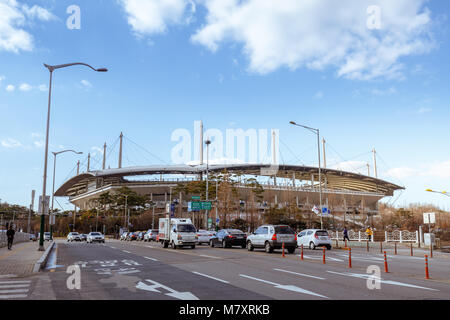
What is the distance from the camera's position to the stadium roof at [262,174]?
4587 inches

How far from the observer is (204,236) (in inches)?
1544

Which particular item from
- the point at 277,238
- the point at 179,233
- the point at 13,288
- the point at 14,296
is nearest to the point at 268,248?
the point at 277,238

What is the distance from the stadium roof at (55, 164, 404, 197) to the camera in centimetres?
11651

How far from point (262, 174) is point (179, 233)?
298 feet

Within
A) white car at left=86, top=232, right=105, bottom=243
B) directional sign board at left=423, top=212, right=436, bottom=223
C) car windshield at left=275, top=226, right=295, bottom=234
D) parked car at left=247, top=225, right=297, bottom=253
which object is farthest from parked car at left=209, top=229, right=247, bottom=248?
white car at left=86, top=232, right=105, bottom=243

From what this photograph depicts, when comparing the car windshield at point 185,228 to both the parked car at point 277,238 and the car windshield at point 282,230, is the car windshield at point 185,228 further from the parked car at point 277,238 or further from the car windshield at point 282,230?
the car windshield at point 282,230

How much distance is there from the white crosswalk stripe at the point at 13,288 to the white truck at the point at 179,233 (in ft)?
60.6

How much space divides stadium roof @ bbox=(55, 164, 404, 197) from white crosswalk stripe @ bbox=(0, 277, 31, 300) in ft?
319

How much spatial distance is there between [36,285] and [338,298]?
8353mm

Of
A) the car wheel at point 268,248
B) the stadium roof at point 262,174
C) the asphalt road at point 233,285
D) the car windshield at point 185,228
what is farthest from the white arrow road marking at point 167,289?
the stadium roof at point 262,174

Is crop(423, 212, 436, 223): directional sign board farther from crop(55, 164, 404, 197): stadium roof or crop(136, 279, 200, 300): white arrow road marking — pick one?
crop(55, 164, 404, 197): stadium roof
